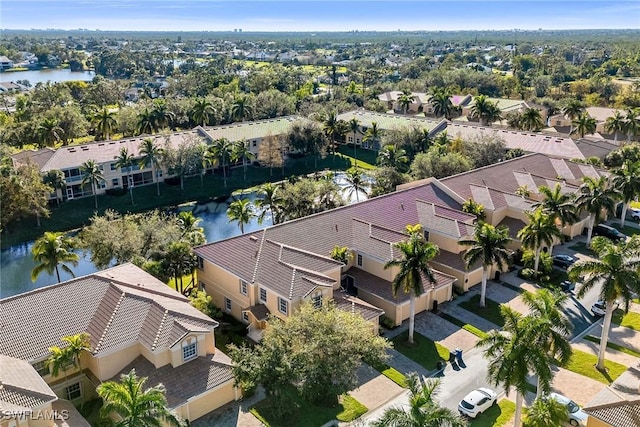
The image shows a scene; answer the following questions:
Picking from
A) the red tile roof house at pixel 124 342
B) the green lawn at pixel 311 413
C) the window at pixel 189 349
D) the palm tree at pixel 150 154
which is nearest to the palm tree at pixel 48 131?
the palm tree at pixel 150 154

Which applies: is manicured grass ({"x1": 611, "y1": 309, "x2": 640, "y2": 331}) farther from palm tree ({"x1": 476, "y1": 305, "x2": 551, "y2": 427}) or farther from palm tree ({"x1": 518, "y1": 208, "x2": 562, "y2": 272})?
palm tree ({"x1": 476, "y1": 305, "x2": 551, "y2": 427})

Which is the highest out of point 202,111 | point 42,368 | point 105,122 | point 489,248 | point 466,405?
point 202,111

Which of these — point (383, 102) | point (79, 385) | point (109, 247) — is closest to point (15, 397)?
point (79, 385)

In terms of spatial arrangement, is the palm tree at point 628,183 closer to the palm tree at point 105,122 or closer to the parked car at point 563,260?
the parked car at point 563,260

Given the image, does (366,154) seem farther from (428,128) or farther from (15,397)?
(15,397)

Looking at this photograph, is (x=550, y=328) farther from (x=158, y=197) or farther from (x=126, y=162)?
(x=126, y=162)

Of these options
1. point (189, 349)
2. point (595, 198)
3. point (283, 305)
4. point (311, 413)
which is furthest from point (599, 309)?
point (189, 349)

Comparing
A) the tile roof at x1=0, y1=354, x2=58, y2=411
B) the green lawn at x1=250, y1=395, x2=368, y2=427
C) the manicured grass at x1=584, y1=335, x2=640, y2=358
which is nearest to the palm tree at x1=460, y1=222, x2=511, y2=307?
the manicured grass at x1=584, y1=335, x2=640, y2=358
